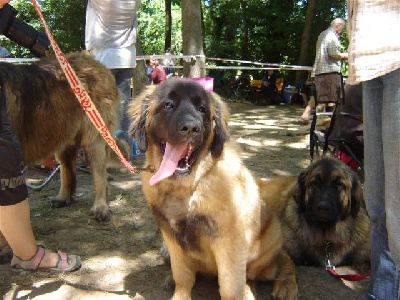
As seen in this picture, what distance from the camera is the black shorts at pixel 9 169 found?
93.3 inches

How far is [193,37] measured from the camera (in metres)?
6.89

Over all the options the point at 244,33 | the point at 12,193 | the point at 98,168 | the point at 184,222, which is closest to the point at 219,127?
the point at 184,222

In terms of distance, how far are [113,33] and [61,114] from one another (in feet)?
5.41

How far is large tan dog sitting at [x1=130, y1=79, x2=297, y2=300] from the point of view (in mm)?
2170

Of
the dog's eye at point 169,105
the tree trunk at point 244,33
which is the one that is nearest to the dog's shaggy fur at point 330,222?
the dog's eye at point 169,105

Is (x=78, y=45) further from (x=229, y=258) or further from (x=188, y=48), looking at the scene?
(x=229, y=258)

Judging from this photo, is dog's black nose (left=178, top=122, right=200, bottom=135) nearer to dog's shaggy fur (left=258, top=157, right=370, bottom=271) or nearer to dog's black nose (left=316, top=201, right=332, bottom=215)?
dog's shaggy fur (left=258, top=157, right=370, bottom=271)

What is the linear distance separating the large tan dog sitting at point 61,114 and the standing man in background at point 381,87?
7.26 feet

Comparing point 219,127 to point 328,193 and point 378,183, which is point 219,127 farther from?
point 328,193

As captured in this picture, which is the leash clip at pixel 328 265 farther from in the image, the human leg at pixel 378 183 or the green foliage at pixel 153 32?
the green foliage at pixel 153 32

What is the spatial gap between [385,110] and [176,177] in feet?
→ 3.48

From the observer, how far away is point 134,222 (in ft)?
12.6

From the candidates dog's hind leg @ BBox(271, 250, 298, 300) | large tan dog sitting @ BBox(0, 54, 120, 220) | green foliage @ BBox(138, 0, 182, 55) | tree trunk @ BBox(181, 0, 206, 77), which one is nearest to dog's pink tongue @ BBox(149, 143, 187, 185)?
dog's hind leg @ BBox(271, 250, 298, 300)

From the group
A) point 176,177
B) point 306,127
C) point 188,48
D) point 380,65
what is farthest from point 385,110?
point 306,127
